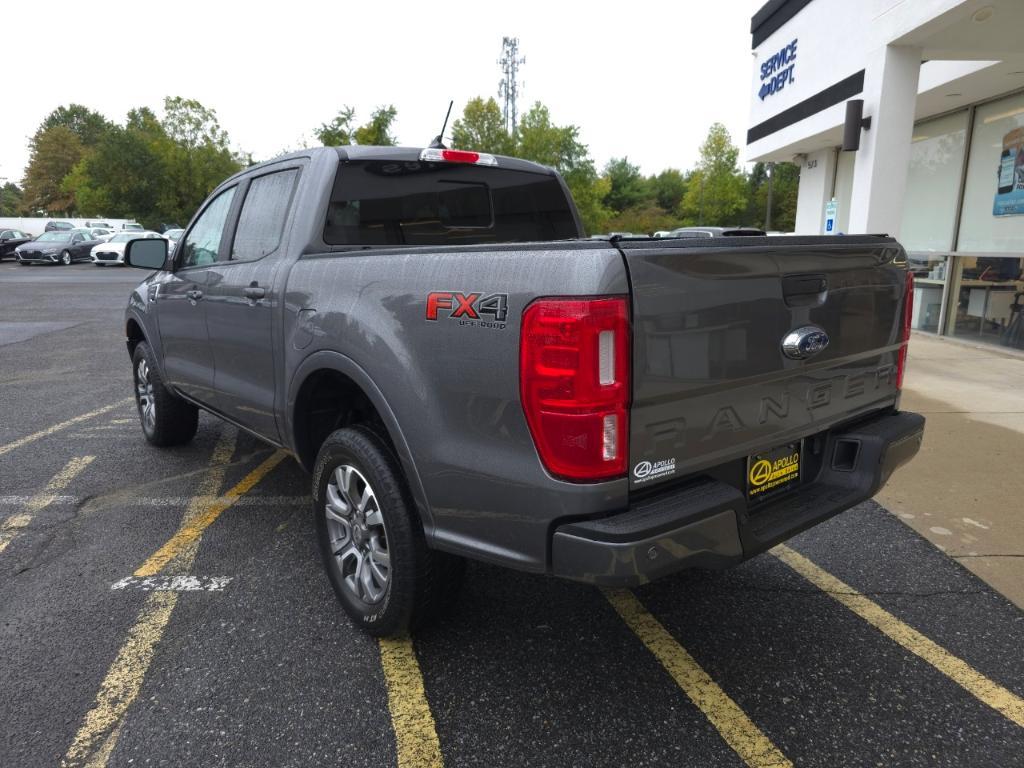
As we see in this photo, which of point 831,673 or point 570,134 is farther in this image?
point 570,134

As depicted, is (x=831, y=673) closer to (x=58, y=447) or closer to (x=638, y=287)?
(x=638, y=287)

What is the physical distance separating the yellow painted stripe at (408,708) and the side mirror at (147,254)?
3127mm

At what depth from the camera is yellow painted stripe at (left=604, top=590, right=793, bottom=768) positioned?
2.30 metres

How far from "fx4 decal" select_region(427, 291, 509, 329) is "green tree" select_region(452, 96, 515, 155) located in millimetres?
50749

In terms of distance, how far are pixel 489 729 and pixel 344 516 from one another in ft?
3.35

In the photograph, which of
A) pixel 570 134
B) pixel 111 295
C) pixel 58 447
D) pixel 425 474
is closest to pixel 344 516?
pixel 425 474

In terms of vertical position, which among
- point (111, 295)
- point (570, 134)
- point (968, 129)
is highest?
point (570, 134)

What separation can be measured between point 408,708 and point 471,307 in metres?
1.40

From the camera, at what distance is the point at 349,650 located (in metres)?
2.87

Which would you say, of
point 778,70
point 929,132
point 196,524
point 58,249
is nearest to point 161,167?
point 58,249

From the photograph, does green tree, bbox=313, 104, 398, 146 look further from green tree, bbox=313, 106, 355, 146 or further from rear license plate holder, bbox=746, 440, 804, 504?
rear license plate holder, bbox=746, 440, 804, 504

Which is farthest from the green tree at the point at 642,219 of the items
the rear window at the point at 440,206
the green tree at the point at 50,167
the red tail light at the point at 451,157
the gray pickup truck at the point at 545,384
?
the gray pickup truck at the point at 545,384

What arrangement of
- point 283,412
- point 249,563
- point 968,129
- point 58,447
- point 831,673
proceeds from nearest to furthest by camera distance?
point 831,673 → point 283,412 → point 249,563 → point 58,447 → point 968,129

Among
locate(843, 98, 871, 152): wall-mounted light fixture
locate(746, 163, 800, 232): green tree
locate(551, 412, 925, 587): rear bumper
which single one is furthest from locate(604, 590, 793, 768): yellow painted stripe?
locate(746, 163, 800, 232): green tree
